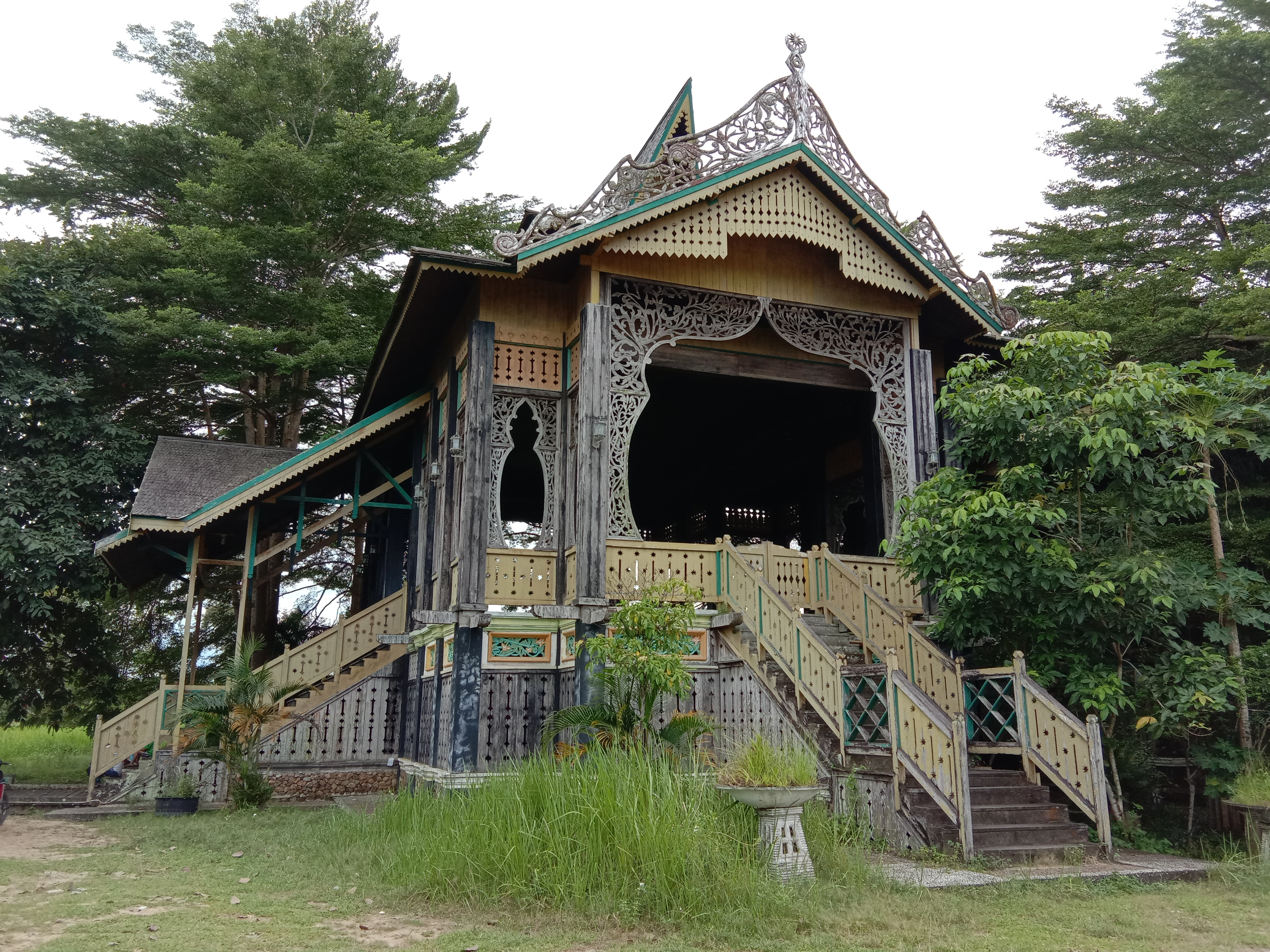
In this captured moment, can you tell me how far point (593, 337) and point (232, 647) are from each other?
55.3 ft

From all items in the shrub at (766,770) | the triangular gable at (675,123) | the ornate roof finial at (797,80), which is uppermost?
the triangular gable at (675,123)

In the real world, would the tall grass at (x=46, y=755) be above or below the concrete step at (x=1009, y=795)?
below

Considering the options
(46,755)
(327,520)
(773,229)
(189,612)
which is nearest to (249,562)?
(189,612)

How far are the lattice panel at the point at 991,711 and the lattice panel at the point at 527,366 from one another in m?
6.39

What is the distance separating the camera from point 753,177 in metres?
12.5

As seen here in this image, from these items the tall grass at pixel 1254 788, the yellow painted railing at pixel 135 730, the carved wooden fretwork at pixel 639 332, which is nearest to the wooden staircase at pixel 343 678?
the yellow painted railing at pixel 135 730

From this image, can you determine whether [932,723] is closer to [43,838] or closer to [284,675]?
[43,838]

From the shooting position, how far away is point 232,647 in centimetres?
2442

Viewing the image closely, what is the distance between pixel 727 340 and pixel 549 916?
27.4 feet

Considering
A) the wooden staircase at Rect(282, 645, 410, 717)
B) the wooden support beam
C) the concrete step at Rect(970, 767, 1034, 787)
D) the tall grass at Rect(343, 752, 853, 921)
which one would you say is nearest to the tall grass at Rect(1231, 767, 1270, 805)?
the concrete step at Rect(970, 767, 1034, 787)

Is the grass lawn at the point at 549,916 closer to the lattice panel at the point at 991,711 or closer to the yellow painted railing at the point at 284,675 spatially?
the lattice panel at the point at 991,711

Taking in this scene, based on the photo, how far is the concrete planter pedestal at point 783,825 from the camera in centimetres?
709

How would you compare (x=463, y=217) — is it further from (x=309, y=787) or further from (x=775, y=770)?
(x=775, y=770)

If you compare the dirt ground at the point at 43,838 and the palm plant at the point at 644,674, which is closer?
the palm plant at the point at 644,674
